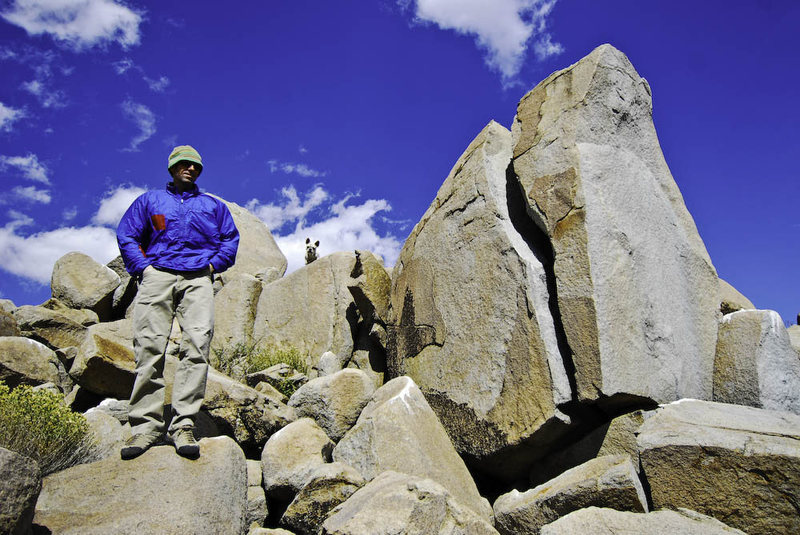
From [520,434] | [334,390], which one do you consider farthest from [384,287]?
[520,434]

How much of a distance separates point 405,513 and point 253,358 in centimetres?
555

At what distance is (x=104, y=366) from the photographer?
6629 mm

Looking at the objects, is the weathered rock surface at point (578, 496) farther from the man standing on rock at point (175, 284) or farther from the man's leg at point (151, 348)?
the man's leg at point (151, 348)

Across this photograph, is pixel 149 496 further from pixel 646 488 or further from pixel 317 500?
pixel 646 488

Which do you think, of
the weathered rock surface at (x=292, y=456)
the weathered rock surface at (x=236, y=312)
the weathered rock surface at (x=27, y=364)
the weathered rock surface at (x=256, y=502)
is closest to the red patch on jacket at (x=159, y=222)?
the weathered rock surface at (x=292, y=456)

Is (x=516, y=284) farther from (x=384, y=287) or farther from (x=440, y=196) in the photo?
(x=384, y=287)

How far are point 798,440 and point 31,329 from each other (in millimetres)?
10203

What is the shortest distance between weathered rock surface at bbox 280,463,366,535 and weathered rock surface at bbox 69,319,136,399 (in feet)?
10.6

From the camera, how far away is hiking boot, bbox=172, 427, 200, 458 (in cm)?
422

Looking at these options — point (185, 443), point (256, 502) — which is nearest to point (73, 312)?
point (256, 502)

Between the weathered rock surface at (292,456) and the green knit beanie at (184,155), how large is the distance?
2426 mm

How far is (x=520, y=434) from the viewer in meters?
5.09

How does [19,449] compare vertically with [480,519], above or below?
above

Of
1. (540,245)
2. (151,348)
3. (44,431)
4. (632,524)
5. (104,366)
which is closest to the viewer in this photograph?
(632,524)
